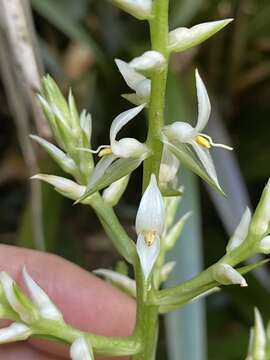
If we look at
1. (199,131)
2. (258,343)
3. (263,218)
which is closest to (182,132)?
(199,131)

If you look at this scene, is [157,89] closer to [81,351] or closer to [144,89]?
[144,89]

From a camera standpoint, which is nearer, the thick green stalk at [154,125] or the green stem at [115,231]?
the thick green stalk at [154,125]

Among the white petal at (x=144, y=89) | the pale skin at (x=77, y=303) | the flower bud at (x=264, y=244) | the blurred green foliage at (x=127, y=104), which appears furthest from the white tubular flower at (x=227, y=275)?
the blurred green foliage at (x=127, y=104)

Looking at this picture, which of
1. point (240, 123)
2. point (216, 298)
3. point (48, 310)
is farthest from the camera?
point (240, 123)

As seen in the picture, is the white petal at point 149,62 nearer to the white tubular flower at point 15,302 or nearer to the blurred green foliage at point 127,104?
the white tubular flower at point 15,302

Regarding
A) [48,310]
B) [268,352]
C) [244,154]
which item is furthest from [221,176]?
[48,310]

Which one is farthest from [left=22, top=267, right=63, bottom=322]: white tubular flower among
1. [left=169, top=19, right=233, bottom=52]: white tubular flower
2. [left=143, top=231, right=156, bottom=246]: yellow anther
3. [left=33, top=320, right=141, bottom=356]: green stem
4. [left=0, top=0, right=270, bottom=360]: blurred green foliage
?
[left=0, top=0, right=270, bottom=360]: blurred green foliage

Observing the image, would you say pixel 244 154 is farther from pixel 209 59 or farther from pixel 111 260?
pixel 111 260
